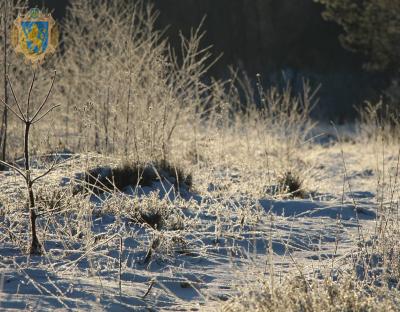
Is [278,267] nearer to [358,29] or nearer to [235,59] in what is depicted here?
[358,29]

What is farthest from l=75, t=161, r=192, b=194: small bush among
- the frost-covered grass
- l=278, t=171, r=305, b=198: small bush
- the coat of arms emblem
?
the coat of arms emblem

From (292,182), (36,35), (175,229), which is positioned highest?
(36,35)

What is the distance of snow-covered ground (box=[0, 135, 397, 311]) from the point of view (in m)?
2.98

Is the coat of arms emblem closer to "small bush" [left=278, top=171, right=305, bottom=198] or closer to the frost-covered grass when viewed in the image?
the frost-covered grass

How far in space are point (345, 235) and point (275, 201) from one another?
0.87 meters

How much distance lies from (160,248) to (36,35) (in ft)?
4.99

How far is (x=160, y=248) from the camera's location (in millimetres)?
3621

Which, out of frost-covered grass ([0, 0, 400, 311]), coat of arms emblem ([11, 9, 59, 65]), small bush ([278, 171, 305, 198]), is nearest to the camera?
frost-covered grass ([0, 0, 400, 311])

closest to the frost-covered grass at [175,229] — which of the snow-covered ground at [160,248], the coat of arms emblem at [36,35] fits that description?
the snow-covered ground at [160,248]

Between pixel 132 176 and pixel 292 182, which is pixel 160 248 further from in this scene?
pixel 292 182

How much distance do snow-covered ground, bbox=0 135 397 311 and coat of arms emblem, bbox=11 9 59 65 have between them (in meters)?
0.78

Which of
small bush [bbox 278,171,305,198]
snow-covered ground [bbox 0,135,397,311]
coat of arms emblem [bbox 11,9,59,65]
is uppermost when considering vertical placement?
coat of arms emblem [bbox 11,9,59,65]

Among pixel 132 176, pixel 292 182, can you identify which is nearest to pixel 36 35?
pixel 132 176

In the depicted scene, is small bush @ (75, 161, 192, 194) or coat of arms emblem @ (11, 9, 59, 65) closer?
coat of arms emblem @ (11, 9, 59, 65)
